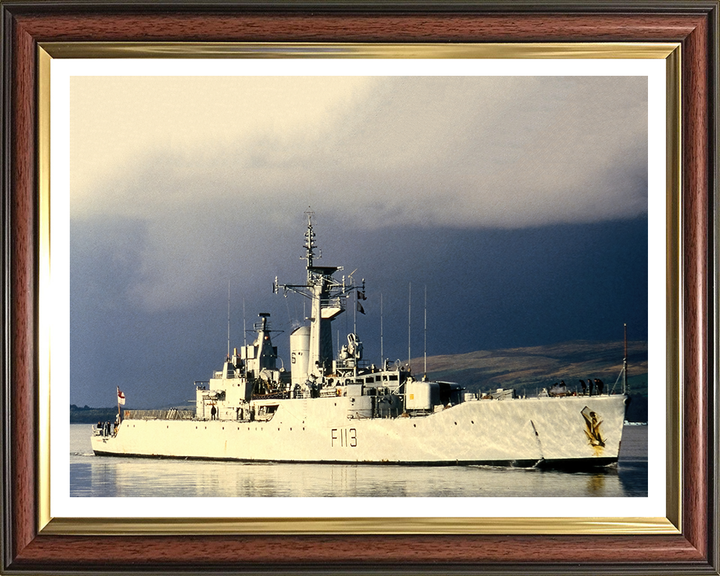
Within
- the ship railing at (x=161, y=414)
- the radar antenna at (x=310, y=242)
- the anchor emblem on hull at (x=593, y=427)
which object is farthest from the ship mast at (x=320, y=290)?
the anchor emblem on hull at (x=593, y=427)

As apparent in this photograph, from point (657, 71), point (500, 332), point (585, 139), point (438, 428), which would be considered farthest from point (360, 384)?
point (657, 71)

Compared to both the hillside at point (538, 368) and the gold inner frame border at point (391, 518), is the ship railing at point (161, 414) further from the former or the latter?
the gold inner frame border at point (391, 518)

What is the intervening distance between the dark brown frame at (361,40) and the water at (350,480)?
22 cm

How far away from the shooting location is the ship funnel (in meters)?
4.48

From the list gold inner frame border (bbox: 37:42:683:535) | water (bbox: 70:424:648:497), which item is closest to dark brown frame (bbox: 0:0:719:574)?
gold inner frame border (bbox: 37:42:683:535)

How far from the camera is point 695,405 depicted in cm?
385

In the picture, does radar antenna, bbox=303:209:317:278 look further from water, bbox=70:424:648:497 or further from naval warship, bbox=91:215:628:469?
water, bbox=70:424:648:497

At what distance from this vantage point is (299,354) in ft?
15.0

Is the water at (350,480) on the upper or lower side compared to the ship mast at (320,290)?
lower

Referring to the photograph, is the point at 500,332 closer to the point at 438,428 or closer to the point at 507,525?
the point at 438,428

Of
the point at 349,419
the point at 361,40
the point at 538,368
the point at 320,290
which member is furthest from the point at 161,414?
the point at 361,40

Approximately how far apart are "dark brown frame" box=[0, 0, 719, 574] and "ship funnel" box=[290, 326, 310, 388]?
3.80 feet

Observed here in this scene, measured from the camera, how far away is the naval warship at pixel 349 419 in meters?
4.04

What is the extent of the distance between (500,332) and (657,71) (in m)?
1.64
